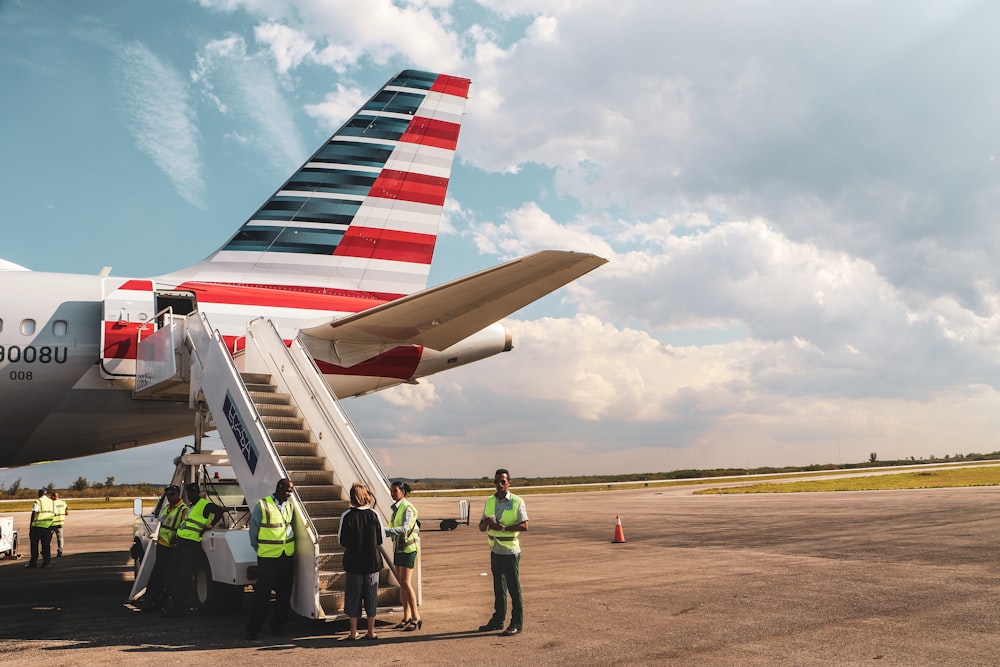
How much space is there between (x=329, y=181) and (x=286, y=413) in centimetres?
857

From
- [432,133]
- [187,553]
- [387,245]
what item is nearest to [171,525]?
[187,553]

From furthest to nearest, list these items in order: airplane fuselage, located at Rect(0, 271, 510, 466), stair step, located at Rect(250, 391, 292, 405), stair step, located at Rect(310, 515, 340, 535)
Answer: airplane fuselage, located at Rect(0, 271, 510, 466) < stair step, located at Rect(250, 391, 292, 405) < stair step, located at Rect(310, 515, 340, 535)

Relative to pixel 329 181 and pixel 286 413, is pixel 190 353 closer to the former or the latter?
pixel 286 413

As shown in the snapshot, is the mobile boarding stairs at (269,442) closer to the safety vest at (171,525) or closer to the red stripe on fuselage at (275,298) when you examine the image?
the safety vest at (171,525)

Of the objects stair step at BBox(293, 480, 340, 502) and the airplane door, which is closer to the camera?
stair step at BBox(293, 480, 340, 502)

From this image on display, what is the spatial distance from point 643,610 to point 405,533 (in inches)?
148

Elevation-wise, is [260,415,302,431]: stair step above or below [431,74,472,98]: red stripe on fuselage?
below

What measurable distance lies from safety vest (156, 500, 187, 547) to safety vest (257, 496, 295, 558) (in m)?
2.92

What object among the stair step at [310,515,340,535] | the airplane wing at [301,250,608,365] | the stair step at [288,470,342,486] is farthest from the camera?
the airplane wing at [301,250,608,365]

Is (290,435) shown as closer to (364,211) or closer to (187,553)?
(187,553)

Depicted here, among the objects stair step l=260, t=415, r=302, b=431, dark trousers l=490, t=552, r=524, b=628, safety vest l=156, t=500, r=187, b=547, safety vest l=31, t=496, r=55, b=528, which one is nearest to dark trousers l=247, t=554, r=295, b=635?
dark trousers l=490, t=552, r=524, b=628

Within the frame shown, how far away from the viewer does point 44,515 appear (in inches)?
754

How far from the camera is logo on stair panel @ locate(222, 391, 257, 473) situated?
438 inches

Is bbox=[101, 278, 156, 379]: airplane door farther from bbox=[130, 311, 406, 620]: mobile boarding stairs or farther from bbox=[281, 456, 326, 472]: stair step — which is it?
bbox=[281, 456, 326, 472]: stair step
